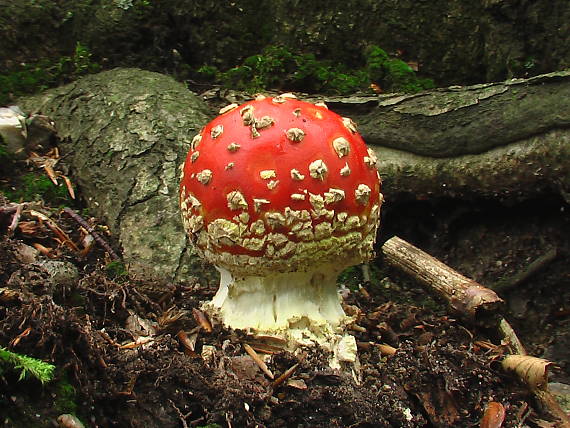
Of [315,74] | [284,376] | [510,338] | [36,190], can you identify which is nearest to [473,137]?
[510,338]

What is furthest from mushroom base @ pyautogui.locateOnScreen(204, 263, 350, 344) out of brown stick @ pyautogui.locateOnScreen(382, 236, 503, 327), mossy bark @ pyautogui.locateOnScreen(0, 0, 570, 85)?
mossy bark @ pyautogui.locateOnScreen(0, 0, 570, 85)

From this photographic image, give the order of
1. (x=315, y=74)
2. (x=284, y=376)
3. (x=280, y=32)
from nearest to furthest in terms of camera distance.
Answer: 1. (x=284, y=376)
2. (x=315, y=74)
3. (x=280, y=32)

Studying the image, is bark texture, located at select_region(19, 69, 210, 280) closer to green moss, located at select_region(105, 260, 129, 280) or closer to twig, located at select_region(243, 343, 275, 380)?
green moss, located at select_region(105, 260, 129, 280)

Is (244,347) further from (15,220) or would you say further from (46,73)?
(46,73)

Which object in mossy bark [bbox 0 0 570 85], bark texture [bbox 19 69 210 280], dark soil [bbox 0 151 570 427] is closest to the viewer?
A: dark soil [bbox 0 151 570 427]

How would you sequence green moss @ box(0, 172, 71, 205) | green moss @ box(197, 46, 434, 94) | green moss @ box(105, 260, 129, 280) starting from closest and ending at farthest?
green moss @ box(105, 260, 129, 280) → green moss @ box(0, 172, 71, 205) → green moss @ box(197, 46, 434, 94)

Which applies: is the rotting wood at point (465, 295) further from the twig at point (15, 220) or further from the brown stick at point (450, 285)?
the twig at point (15, 220)

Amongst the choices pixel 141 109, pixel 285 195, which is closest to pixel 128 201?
pixel 141 109
